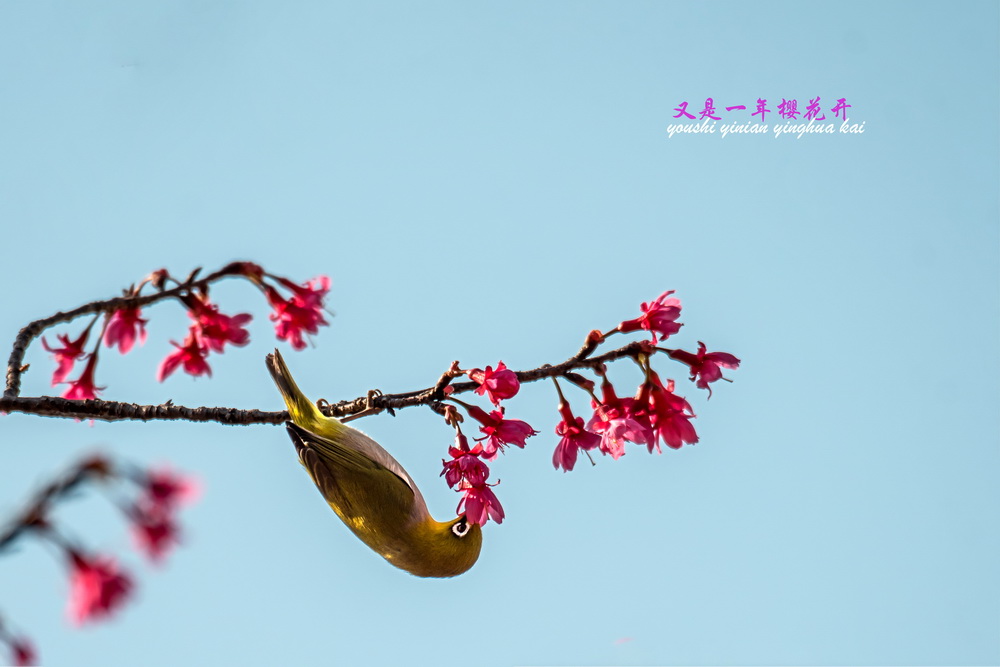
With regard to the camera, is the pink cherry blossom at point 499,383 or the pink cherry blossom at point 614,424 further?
the pink cherry blossom at point 614,424

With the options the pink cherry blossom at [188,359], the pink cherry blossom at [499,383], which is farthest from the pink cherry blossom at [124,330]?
the pink cherry blossom at [499,383]

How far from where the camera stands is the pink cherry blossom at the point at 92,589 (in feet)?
6.32

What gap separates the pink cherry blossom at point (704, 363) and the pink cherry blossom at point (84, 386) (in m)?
2.59

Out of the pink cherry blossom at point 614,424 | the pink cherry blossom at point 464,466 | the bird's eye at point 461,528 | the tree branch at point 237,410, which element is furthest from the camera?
the bird's eye at point 461,528

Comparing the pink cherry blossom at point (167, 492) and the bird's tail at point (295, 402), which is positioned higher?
the bird's tail at point (295, 402)

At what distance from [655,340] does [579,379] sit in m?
0.40

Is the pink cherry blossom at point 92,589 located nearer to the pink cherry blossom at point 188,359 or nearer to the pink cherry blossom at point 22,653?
the pink cherry blossom at point 22,653

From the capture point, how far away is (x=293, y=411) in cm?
573

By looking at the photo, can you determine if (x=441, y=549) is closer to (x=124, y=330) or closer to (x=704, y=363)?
(x=704, y=363)

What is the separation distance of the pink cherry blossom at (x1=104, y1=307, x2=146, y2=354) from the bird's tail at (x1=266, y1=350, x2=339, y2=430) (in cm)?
197

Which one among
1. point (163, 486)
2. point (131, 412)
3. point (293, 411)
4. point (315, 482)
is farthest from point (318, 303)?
point (315, 482)

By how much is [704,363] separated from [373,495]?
2.51 m

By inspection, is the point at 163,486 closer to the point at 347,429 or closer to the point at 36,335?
the point at 36,335

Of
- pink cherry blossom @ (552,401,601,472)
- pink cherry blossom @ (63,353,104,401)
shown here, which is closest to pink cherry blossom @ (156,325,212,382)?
pink cherry blossom @ (63,353,104,401)
